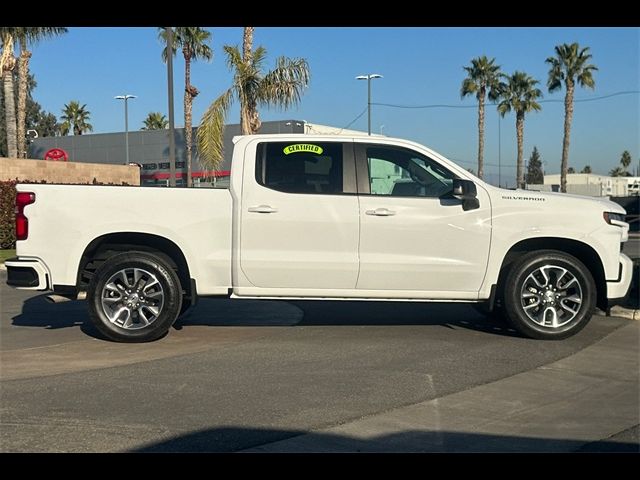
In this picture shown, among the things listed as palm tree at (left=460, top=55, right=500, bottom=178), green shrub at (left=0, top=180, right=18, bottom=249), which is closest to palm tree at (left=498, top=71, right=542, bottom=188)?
palm tree at (left=460, top=55, right=500, bottom=178)

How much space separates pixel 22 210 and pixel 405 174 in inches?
158

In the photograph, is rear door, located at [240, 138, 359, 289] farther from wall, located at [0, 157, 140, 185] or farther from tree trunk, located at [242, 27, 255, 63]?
wall, located at [0, 157, 140, 185]

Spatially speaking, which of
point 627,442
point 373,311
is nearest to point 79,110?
point 373,311

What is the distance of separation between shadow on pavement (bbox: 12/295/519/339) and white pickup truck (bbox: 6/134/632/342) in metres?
0.83

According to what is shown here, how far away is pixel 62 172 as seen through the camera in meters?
23.8

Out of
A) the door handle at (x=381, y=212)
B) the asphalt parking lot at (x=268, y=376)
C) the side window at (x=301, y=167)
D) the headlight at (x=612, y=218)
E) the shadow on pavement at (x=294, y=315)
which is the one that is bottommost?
the asphalt parking lot at (x=268, y=376)

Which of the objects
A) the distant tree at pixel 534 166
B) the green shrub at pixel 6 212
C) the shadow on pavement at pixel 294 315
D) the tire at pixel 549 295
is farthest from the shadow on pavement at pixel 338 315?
the distant tree at pixel 534 166

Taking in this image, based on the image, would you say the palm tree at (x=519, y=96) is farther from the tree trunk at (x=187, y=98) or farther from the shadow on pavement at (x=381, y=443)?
the shadow on pavement at (x=381, y=443)

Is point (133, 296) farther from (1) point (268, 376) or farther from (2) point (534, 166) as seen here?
(2) point (534, 166)

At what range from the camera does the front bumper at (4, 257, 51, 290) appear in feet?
22.3

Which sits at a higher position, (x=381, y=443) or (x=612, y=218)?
(x=612, y=218)

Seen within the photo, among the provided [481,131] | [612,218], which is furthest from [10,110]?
[481,131]

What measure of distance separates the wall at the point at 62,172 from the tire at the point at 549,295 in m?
16.7

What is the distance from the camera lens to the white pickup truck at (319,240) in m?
6.80
